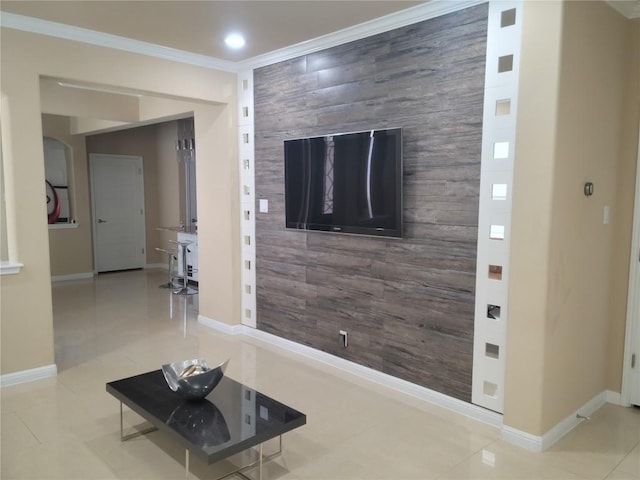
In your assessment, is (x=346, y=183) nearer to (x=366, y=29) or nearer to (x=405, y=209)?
(x=405, y=209)

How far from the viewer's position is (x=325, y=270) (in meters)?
4.20

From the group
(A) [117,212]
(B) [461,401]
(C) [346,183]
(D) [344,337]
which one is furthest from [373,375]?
(A) [117,212]

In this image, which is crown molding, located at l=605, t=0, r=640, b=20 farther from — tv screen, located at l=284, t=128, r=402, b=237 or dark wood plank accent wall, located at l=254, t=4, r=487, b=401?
tv screen, located at l=284, t=128, r=402, b=237

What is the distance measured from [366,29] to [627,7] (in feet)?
5.58

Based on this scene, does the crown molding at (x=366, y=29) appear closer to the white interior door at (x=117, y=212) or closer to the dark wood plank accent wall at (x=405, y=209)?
the dark wood plank accent wall at (x=405, y=209)

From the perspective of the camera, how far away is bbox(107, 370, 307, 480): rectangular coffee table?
228cm

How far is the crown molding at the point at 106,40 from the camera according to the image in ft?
11.7

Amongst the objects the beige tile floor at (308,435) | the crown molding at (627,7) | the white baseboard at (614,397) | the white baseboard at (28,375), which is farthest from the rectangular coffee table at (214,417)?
the crown molding at (627,7)

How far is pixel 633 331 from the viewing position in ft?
11.3

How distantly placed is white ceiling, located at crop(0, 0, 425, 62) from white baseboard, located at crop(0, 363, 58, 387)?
2.65 metres

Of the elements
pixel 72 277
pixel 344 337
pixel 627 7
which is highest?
pixel 627 7

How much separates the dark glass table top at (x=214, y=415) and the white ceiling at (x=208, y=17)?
2.47 m

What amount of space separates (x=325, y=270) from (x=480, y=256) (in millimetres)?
1445

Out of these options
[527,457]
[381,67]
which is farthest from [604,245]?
[381,67]
